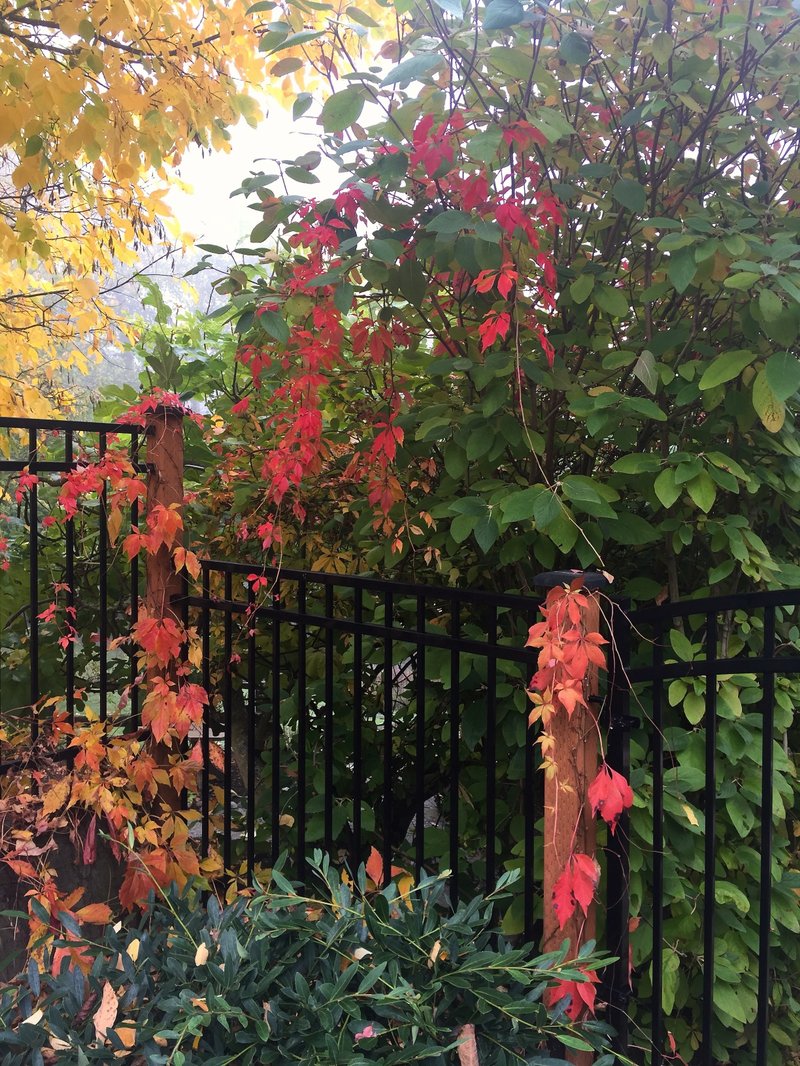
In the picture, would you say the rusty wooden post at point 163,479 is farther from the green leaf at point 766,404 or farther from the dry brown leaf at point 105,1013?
the green leaf at point 766,404

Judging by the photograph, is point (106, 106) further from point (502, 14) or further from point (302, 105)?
point (502, 14)

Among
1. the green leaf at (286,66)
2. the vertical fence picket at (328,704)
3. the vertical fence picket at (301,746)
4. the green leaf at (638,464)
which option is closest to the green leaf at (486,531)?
the green leaf at (638,464)

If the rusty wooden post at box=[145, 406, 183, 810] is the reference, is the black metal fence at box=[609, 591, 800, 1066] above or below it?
below

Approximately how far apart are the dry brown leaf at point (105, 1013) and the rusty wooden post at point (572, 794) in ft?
3.48

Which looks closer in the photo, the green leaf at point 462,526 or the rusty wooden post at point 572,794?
the rusty wooden post at point 572,794

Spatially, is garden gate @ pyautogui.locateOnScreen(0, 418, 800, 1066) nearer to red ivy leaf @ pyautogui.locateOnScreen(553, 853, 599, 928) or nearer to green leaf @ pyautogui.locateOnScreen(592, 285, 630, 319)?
red ivy leaf @ pyautogui.locateOnScreen(553, 853, 599, 928)

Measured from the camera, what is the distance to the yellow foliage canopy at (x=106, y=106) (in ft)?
9.64

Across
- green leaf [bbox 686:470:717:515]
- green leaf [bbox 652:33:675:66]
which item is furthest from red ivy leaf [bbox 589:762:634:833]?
green leaf [bbox 652:33:675:66]

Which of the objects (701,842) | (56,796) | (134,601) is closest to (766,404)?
(701,842)

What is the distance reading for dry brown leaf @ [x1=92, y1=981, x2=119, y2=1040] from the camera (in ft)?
6.05

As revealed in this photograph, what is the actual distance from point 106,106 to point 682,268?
8.00 feet

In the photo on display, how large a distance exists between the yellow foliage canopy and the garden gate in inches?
46.9

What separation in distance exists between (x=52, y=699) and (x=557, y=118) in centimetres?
258

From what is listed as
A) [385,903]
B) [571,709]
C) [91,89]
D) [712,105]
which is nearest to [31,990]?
[385,903]
